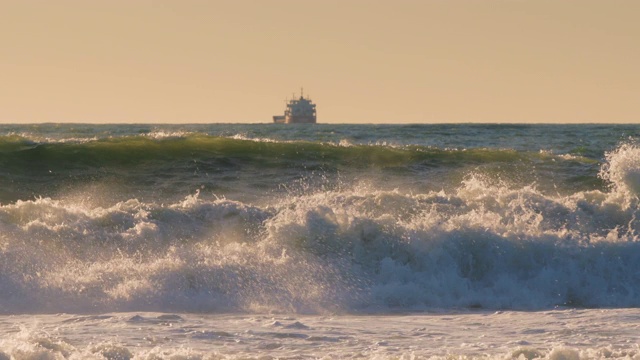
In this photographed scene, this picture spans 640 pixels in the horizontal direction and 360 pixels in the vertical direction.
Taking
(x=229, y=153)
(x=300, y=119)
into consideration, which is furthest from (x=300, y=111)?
(x=229, y=153)

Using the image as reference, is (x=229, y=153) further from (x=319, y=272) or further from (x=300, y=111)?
(x=300, y=111)

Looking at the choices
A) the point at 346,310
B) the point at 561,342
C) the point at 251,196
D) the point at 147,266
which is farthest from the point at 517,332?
the point at 251,196

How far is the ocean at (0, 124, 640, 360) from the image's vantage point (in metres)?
10.1

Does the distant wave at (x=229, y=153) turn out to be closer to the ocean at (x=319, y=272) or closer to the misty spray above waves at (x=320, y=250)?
the ocean at (x=319, y=272)

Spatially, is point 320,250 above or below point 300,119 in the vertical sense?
below

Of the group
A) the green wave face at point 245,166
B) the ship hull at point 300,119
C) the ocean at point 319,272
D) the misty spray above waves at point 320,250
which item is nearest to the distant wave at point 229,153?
the green wave face at point 245,166

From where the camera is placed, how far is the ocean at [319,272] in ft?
33.1

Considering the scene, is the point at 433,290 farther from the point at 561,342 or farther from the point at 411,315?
the point at 561,342

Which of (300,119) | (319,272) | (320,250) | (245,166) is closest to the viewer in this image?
(319,272)

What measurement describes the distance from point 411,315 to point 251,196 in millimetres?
7664

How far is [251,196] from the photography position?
63.4 feet

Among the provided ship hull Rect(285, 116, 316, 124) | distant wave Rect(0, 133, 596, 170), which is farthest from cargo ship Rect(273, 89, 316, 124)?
distant wave Rect(0, 133, 596, 170)

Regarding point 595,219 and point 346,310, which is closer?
point 346,310

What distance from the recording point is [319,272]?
45.0 ft
